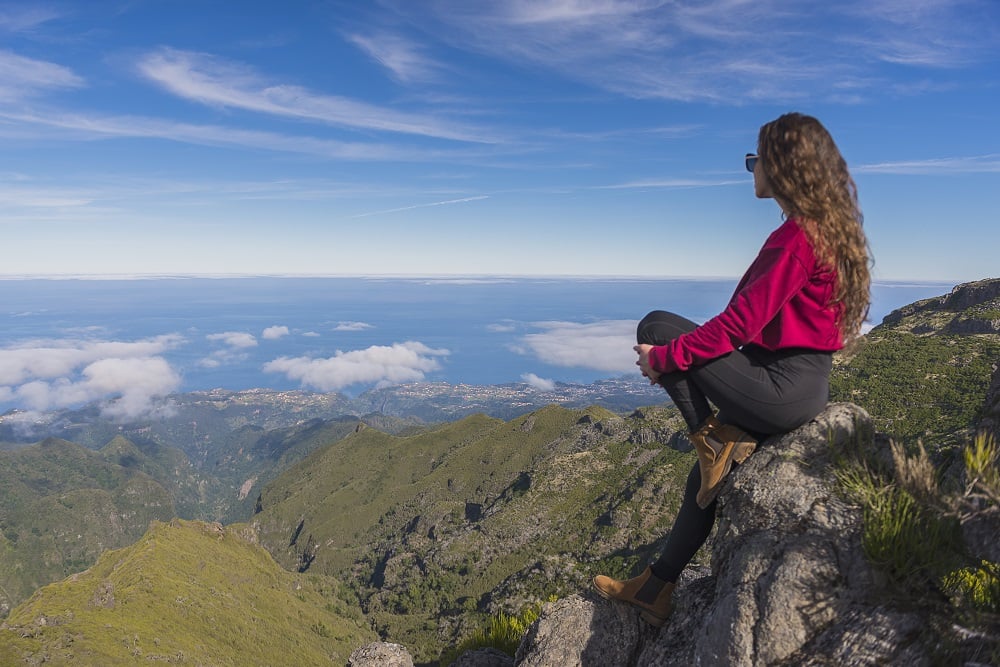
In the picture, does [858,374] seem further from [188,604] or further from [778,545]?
[188,604]

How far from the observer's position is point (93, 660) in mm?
73938

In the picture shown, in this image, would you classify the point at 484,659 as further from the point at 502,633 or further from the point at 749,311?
the point at 749,311

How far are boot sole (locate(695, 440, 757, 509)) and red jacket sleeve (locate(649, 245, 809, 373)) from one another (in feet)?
4.04

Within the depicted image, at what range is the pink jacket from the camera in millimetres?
4801

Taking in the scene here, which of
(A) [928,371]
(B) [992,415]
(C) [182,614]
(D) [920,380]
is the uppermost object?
(B) [992,415]

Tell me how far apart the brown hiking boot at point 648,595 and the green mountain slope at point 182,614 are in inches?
3884

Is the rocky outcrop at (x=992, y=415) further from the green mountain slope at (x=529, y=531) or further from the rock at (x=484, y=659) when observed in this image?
the green mountain slope at (x=529, y=531)

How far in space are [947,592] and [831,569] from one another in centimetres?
77

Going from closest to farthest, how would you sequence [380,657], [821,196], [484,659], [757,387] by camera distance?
1. [821,196]
2. [757,387]
3. [484,659]
4. [380,657]

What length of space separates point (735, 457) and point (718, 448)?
0.82 feet

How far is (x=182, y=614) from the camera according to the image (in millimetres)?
101438

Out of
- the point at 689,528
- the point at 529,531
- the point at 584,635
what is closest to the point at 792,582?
the point at 689,528

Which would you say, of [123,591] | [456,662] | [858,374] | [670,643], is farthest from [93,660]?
[858,374]

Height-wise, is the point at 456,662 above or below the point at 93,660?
above
